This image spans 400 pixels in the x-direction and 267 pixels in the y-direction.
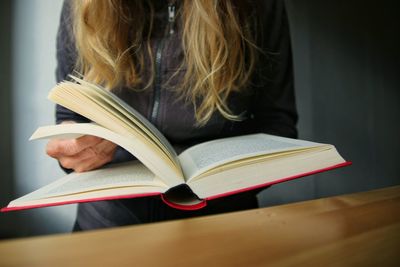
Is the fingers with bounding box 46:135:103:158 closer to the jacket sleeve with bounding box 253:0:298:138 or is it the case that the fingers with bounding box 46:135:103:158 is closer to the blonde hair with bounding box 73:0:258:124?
the blonde hair with bounding box 73:0:258:124

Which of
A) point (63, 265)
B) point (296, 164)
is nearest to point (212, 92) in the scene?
point (296, 164)

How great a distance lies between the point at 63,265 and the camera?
0.52ft

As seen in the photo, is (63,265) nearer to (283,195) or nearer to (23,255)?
(23,255)

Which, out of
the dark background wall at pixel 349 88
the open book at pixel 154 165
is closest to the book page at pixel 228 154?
the open book at pixel 154 165

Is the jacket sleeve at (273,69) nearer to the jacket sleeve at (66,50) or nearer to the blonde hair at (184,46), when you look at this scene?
the blonde hair at (184,46)

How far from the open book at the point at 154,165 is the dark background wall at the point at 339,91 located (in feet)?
0.71

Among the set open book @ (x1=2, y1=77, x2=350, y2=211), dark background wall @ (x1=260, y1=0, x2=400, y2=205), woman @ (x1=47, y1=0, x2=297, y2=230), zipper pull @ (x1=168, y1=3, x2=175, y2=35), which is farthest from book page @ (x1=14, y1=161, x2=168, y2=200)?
dark background wall @ (x1=260, y1=0, x2=400, y2=205)

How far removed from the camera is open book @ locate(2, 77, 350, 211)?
24 cm

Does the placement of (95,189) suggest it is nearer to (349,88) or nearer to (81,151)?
(81,151)

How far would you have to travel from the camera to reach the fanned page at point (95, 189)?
0.22 metres

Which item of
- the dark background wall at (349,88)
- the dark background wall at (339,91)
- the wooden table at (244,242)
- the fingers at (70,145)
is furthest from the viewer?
the dark background wall at (349,88)

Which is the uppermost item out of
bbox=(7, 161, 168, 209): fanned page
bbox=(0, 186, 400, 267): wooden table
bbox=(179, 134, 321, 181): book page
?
bbox=(179, 134, 321, 181): book page

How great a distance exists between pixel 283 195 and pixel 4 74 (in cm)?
69

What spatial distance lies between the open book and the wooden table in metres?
A: 0.03
